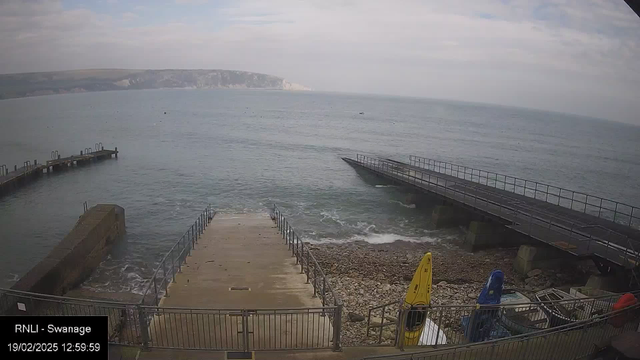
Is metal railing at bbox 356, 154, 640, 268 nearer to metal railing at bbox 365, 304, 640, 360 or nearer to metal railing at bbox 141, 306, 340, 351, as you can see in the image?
metal railing at bbox 365, 304, 640, 360

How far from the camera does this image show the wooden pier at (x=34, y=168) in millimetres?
36188

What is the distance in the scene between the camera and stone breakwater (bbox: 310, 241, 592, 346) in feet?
52.1

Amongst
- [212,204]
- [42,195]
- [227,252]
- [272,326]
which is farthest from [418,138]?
[272,326]

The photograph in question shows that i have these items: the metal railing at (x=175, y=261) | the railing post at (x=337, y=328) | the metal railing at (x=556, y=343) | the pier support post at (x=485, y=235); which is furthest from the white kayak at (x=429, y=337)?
the pier support post at (x=485, y=235)

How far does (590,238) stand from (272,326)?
1578cm

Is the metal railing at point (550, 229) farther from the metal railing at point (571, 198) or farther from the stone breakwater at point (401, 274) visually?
the metal railing at point (571, 198)

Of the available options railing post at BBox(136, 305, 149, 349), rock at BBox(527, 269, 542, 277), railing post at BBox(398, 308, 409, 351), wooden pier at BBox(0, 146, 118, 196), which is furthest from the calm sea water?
railing post at BBox(398, 308, 409, 351)

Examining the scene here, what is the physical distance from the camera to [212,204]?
34.9 meters

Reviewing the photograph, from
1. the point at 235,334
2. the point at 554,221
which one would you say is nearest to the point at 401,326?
the point at 235,334

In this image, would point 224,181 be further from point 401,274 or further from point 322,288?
point 322,288

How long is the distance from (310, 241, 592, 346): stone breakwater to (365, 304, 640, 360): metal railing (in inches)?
203

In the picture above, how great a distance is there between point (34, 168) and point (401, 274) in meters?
40.3

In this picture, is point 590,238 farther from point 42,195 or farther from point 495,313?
point 42,195

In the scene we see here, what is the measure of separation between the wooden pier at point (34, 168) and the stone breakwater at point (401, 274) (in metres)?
30.3
